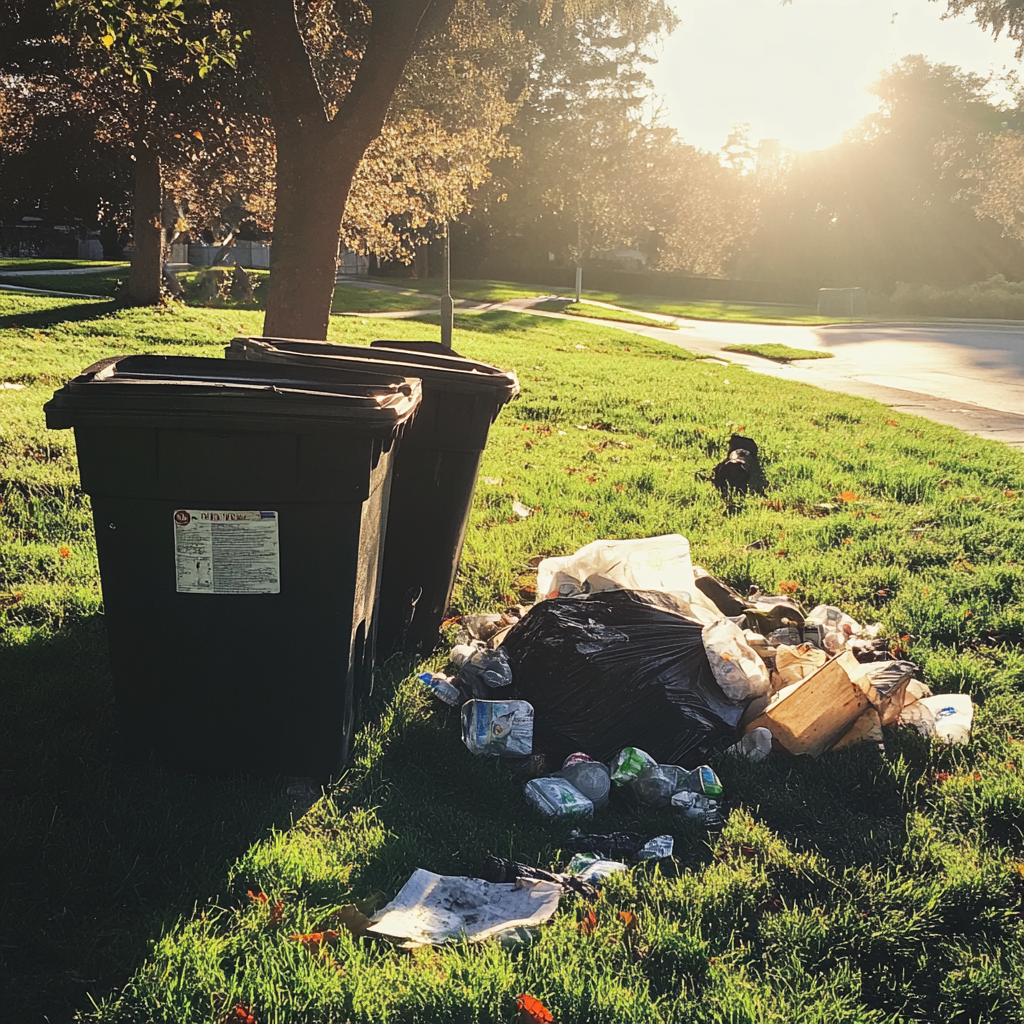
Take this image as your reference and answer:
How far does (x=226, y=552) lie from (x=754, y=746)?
6.25 ft

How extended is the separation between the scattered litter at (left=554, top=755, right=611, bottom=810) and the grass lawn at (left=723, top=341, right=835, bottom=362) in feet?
55.1

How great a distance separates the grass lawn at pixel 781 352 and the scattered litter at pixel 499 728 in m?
16.7

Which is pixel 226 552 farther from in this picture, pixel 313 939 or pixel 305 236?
pixel 305 236

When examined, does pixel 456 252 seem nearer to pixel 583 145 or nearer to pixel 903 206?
pixel 583 145

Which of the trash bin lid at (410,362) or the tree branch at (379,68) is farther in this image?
the tree branch at (379,68)

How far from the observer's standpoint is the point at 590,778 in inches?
123

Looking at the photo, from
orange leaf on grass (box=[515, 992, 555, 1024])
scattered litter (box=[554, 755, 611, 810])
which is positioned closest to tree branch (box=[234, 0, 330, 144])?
scattered litter (box=[554, 755, 611, 810])

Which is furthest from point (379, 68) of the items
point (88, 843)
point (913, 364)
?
point (913, 364)

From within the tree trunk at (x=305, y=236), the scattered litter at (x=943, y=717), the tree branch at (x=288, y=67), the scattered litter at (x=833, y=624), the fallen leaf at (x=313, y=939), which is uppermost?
the tree branch at (x=288, y=67)

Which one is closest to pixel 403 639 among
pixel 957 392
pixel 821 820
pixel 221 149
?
pixel 821 820

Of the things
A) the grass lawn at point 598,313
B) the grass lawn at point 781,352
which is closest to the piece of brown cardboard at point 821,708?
the grass lawn at point 781,352

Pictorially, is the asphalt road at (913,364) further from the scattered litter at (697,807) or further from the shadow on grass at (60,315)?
the shadow on grass at (60,315)

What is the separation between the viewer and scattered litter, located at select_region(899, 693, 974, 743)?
137 inches

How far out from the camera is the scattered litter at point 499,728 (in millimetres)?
3297
